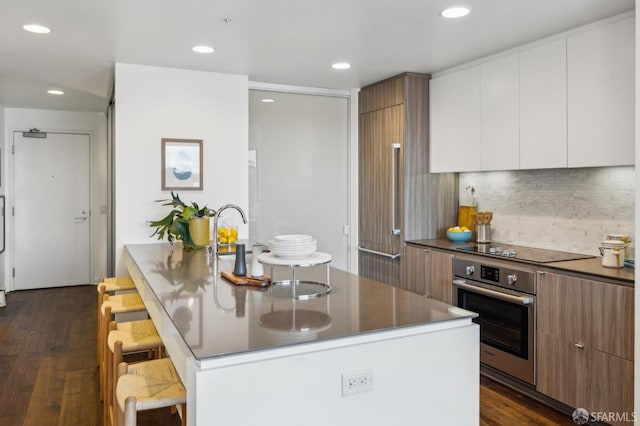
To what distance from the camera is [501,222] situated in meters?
4.07

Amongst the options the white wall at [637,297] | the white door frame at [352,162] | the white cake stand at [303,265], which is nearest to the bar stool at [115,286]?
the white cake stand at [303,265]

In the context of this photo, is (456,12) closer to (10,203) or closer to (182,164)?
(182,164)

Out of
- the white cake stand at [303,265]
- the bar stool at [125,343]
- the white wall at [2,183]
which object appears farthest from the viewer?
the white wall at [2,183]

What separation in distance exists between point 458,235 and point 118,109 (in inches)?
114

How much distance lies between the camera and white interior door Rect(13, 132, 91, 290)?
654cm

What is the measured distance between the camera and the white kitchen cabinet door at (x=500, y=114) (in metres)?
3.53

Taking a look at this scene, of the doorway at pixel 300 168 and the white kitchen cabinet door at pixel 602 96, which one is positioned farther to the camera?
the doorway at pixel 300 168

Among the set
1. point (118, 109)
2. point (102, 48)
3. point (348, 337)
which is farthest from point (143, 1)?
point (348, 337)

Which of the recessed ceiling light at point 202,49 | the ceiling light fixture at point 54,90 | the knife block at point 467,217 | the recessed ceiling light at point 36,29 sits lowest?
the knife block at point 467,217

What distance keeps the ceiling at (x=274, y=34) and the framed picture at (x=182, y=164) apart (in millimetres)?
628

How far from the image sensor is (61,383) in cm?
342

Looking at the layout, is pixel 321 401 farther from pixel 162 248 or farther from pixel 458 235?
pixel 458 235

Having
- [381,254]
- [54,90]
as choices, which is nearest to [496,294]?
[381,254]

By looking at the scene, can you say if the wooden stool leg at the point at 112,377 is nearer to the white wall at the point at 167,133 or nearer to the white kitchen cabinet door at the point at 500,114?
the white wall at the point at 167,133
